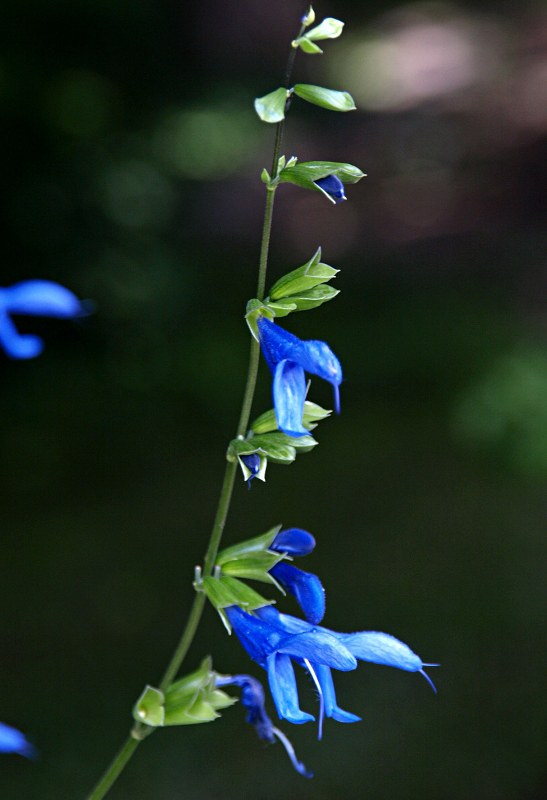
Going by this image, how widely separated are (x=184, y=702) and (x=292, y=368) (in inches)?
10.4

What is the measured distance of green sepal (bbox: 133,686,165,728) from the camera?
62cm

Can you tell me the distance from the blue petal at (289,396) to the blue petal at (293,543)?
16cm

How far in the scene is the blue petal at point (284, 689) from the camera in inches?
20.4

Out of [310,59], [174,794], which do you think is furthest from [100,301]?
[310,59]

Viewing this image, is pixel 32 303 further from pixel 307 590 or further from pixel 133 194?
pixel 133 194

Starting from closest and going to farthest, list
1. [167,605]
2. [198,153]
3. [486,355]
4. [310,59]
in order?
[167,605], [198,153], [486,355], [310,59]

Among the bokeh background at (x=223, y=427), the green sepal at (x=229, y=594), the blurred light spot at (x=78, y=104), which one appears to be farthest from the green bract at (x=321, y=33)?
the blurred light spot at (x=78, y=104)

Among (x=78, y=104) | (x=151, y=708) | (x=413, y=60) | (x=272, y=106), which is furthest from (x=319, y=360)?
(x=413, y=60)

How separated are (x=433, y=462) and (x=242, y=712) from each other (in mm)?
1310

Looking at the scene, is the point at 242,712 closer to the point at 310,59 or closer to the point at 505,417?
the point at 505,417

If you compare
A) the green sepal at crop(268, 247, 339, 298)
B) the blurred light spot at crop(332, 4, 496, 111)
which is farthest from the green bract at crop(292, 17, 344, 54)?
the blurred light spot at crop(332, 4, 496, 111)

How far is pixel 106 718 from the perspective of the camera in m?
2.05

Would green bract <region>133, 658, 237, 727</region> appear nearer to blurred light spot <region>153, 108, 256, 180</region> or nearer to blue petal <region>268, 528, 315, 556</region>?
blue petal <region>268, 528, 315, 556</region>

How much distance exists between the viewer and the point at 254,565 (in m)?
0.61
